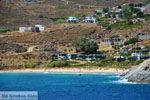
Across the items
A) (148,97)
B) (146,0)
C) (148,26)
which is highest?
(146,0)

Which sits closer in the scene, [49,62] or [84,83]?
[84,83]

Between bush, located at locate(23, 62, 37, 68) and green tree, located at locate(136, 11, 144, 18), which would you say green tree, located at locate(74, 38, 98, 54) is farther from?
green tree, located at locate(136, 11, 144, 18)

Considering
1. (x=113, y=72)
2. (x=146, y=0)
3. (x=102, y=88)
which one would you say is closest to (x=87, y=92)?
(x=102, y=88)

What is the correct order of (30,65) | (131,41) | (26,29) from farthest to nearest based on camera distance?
(26,29) → (131,41) → (30,65)

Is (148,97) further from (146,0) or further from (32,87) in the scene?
(146,0)

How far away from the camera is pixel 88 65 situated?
92.6m

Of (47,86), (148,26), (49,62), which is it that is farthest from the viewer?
(148,26)

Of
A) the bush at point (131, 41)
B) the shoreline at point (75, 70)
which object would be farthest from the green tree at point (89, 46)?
the shoreline at point (75, 70)

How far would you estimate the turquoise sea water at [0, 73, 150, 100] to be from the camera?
57438 mm

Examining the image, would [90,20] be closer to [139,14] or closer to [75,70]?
[139,14]

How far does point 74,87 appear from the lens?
222 feet

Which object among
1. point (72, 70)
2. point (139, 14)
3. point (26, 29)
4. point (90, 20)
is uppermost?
point (139, 14)

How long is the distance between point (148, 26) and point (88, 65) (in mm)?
34282

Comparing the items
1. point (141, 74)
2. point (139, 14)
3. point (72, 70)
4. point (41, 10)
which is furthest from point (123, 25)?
point (141, 74)
